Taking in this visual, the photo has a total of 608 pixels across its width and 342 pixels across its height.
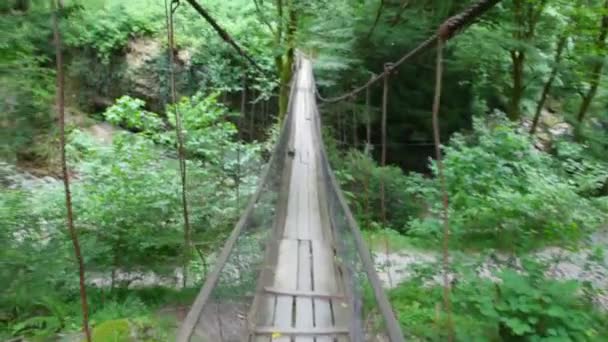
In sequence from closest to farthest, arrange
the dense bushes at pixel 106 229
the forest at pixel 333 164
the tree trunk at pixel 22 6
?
the forest at pixel 333 164 < the dense bushes at pixel 106 229 < the tree trunk at pixel 22 6

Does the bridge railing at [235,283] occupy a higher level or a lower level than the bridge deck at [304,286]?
higher

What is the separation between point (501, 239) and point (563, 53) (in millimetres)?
4794

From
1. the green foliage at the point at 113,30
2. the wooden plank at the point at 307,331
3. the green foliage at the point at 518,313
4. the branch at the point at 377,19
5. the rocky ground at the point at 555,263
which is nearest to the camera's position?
the green foliage at the point at 518,313

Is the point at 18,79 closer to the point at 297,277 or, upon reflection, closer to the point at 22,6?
the point at 22,6

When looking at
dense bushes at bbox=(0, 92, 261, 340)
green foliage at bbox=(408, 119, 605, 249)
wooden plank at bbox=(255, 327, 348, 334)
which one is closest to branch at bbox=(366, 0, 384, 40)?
green foliage at bbox=(408, 119, 605, 249)

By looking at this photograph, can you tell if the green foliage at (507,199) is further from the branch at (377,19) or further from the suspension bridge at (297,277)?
the branch at (377,19)

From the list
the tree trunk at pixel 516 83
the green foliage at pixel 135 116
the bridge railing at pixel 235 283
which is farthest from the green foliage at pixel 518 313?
the tree trunk at pixel 516 83

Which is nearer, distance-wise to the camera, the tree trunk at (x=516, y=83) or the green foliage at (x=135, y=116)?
the green foliage at (x=135, y=116)

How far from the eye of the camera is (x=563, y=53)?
7.15 m

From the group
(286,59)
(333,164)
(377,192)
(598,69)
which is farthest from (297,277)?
(598,69)

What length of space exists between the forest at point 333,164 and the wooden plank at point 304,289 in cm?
39

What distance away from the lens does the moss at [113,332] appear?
218 centimetres

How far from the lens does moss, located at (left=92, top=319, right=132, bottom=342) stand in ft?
7.15

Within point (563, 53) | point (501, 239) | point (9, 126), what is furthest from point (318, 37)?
point (9, 126)
